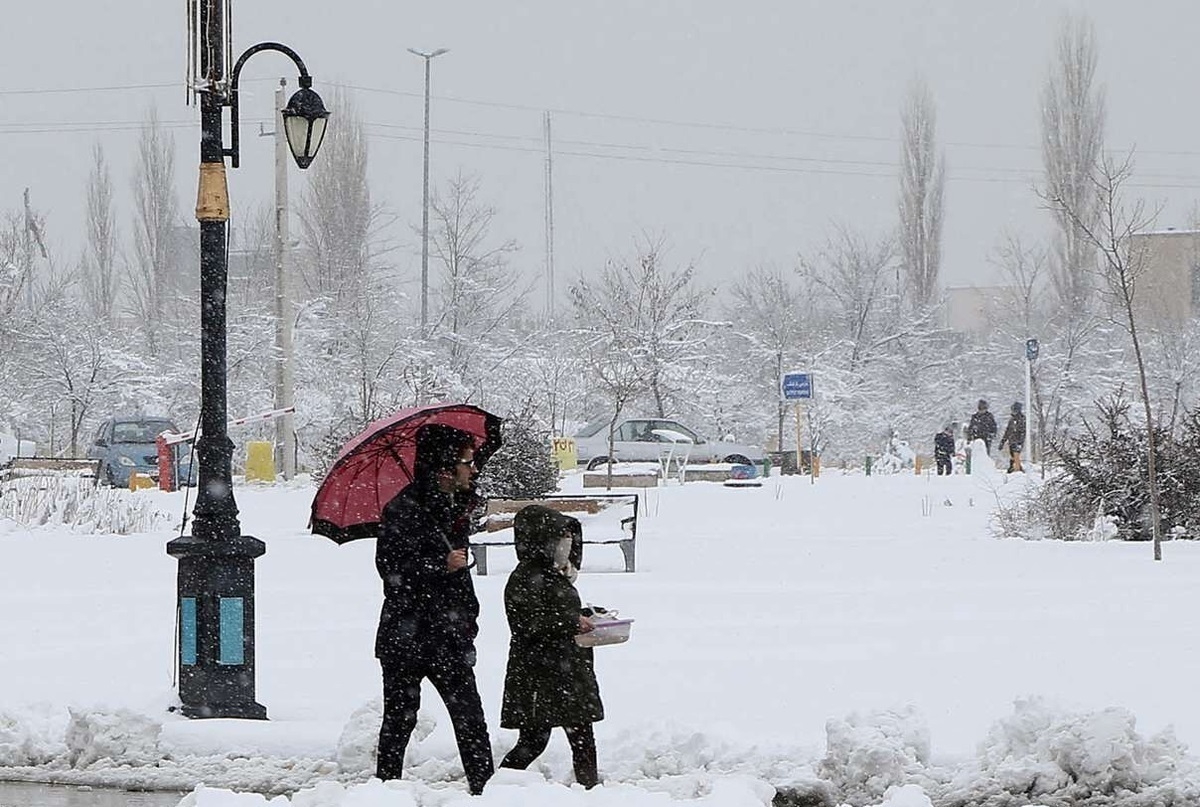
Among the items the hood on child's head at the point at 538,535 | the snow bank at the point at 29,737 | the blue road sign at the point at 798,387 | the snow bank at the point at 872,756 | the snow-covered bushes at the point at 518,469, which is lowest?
the snow bank at the point at 29,737

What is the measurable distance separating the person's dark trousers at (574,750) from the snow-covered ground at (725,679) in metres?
0.25

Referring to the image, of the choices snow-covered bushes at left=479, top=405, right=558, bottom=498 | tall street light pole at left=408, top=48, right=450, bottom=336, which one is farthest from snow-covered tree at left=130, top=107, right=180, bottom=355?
snow-covered bushes at left=479, top=405, right=558, bottom=498

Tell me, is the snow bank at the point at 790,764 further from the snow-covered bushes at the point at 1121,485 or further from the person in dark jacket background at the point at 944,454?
the person in dark jacket background at the point at 944,454

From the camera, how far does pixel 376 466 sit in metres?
7.66

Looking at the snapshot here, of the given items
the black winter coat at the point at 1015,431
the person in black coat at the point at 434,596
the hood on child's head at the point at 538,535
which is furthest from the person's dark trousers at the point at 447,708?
the black winter coat at the point at 1015,431

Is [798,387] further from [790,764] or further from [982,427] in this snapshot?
[790,764]

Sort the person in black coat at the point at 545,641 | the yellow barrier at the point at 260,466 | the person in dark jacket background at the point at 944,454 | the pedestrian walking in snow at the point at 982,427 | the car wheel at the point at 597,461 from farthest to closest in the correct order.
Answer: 1. the pedestrian walking in snow at the point at 982,427
2. the car wheel at the point at 597,461
3. the person in dark jacket background at the point at 944,454
4. the yellow barrier at the point at 260,466
5. the person in black coat at the point at 545,641

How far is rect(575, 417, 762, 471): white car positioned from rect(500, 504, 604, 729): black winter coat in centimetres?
3177

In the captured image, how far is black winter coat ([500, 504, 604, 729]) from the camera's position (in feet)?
23.0

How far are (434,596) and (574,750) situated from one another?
0.91 metres

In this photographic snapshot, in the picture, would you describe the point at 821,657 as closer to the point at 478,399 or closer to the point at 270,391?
the point at 478,399

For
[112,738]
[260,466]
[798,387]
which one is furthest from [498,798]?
A: [798,387]

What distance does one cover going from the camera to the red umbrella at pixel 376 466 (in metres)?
7.49

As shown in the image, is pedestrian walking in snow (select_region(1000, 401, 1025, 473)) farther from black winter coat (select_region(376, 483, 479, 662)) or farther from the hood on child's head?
black winter coat (select_region(376, 483, 479, 662))
